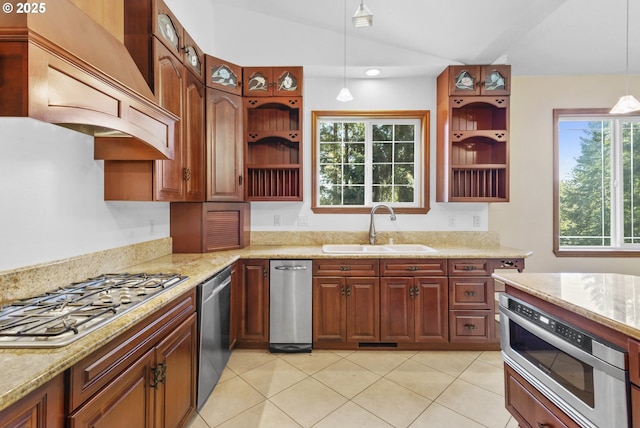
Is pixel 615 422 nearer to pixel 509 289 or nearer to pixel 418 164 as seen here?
pixel 509 289

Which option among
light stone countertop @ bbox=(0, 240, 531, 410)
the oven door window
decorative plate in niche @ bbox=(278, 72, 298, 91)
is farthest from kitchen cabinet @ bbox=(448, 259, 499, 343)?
decorative plate in niche @ bbox=(278, 72, 298, 91)

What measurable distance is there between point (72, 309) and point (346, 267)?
6.50ft

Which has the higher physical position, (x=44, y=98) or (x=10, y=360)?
(x=44, y=98)

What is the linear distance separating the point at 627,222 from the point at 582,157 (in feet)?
3.04

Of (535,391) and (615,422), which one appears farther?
(535,391)

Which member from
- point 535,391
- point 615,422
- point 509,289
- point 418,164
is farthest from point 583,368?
point 418,164

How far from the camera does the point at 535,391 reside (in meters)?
1.47

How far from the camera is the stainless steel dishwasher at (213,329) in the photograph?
75.3 inches

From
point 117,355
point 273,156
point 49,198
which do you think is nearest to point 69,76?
point 49,198

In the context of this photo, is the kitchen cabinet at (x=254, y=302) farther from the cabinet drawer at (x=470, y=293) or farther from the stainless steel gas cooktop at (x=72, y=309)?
the cabinet drawer at (x=470, y=293)

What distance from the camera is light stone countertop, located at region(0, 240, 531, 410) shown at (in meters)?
0.79

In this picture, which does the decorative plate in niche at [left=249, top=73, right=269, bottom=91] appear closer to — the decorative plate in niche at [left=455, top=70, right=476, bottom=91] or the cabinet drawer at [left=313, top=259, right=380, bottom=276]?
the cabinet drawer at [left=313, top=259, right=380, bottom=276]

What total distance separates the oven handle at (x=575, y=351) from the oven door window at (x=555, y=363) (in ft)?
0.13

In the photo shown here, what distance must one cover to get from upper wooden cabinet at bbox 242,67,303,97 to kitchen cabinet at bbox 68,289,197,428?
2127 mm
